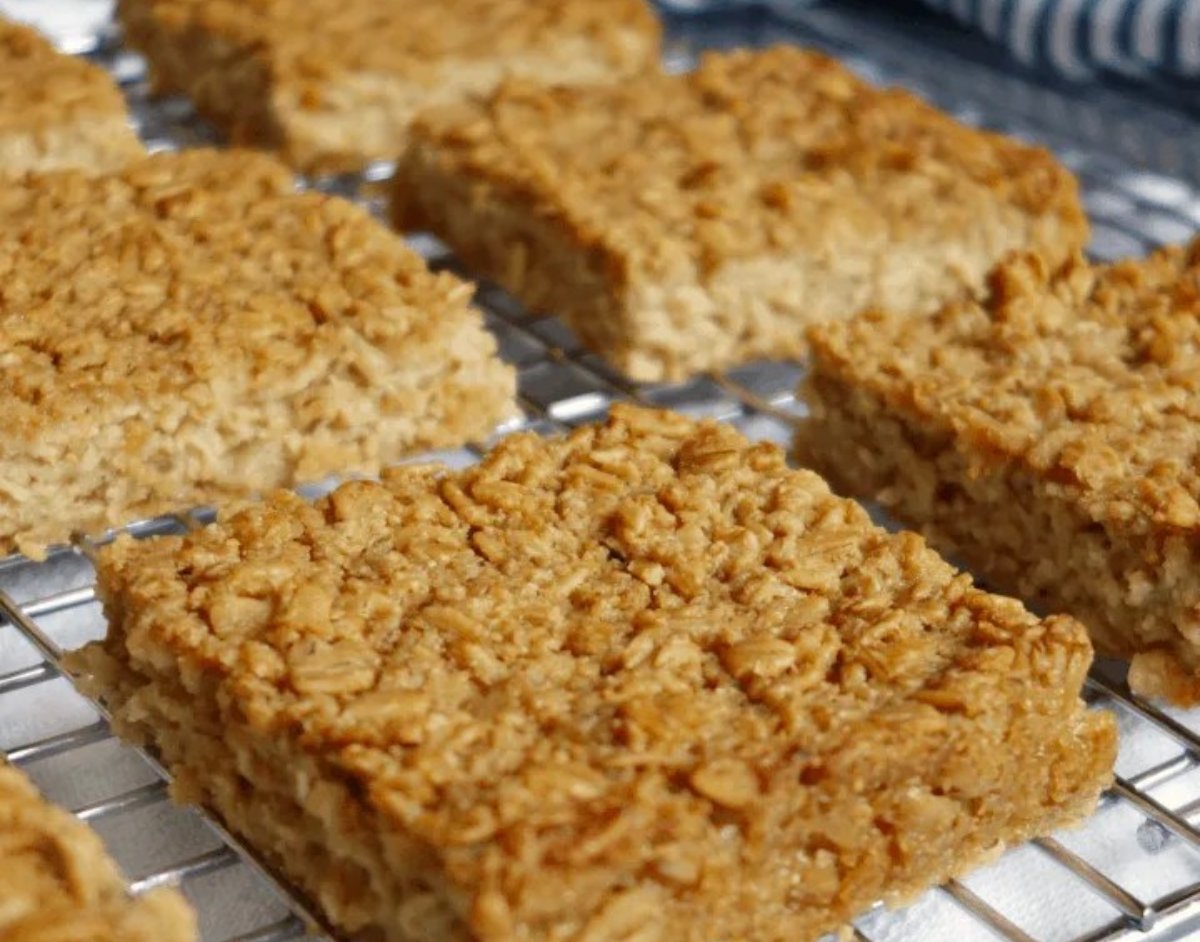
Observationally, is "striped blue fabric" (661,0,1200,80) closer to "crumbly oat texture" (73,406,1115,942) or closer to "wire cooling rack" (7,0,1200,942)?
"wire cooling rack" (7,0,1200,942)

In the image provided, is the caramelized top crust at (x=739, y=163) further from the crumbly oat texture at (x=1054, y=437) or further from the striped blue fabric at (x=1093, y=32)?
the striped blue fabric at (x=1093, y=32)

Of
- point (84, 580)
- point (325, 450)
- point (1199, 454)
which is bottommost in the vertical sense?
point (84, 580)

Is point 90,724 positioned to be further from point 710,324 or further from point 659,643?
point 710,324

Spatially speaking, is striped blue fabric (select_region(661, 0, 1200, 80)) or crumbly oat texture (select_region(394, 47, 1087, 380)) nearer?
crumbly oat texture (select_region(394, 47, 1087, 380))

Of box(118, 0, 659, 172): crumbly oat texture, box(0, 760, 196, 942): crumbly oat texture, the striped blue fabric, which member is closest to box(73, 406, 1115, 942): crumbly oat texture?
box(0, 760, 196, 942): crumbly oat texture

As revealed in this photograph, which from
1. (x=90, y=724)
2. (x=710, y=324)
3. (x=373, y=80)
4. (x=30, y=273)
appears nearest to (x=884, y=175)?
(x=710, y=324)

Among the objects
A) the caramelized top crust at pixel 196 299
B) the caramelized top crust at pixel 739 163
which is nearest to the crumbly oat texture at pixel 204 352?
the caramelized top crust at pixel 196 299
